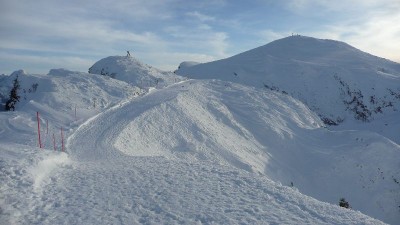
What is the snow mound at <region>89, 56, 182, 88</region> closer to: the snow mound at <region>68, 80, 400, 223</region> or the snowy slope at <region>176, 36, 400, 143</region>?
the snow mound at <region>68, 80, 400, 223</region>

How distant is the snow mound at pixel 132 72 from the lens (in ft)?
133

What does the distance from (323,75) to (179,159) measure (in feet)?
134

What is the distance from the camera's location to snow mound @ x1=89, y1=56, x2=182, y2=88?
40.5 meters

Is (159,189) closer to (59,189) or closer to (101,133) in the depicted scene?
(59,189)

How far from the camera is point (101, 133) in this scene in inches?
822

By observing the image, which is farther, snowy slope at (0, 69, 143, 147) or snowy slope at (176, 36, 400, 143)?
snowy slope at (176, 36, 400, 143)

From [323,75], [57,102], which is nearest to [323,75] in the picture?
[323,75]

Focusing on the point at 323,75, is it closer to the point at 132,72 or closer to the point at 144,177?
the point at 132,72

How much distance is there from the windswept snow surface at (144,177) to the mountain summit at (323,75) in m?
21.5

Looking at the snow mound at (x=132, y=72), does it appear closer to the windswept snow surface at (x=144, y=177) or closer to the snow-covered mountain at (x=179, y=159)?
the snow-covered mountain at (x=179, y=159)

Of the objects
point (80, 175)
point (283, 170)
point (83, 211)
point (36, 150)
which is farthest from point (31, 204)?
point (283, 170)

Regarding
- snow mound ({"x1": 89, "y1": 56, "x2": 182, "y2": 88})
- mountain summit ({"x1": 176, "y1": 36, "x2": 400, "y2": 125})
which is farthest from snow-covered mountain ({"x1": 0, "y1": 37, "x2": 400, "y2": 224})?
mountain summit ({"x1": 176, "y1": 36, "x2": 400, "y2": 125})

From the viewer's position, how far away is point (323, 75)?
53.1m

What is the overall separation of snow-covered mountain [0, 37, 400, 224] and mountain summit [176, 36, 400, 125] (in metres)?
10.6
